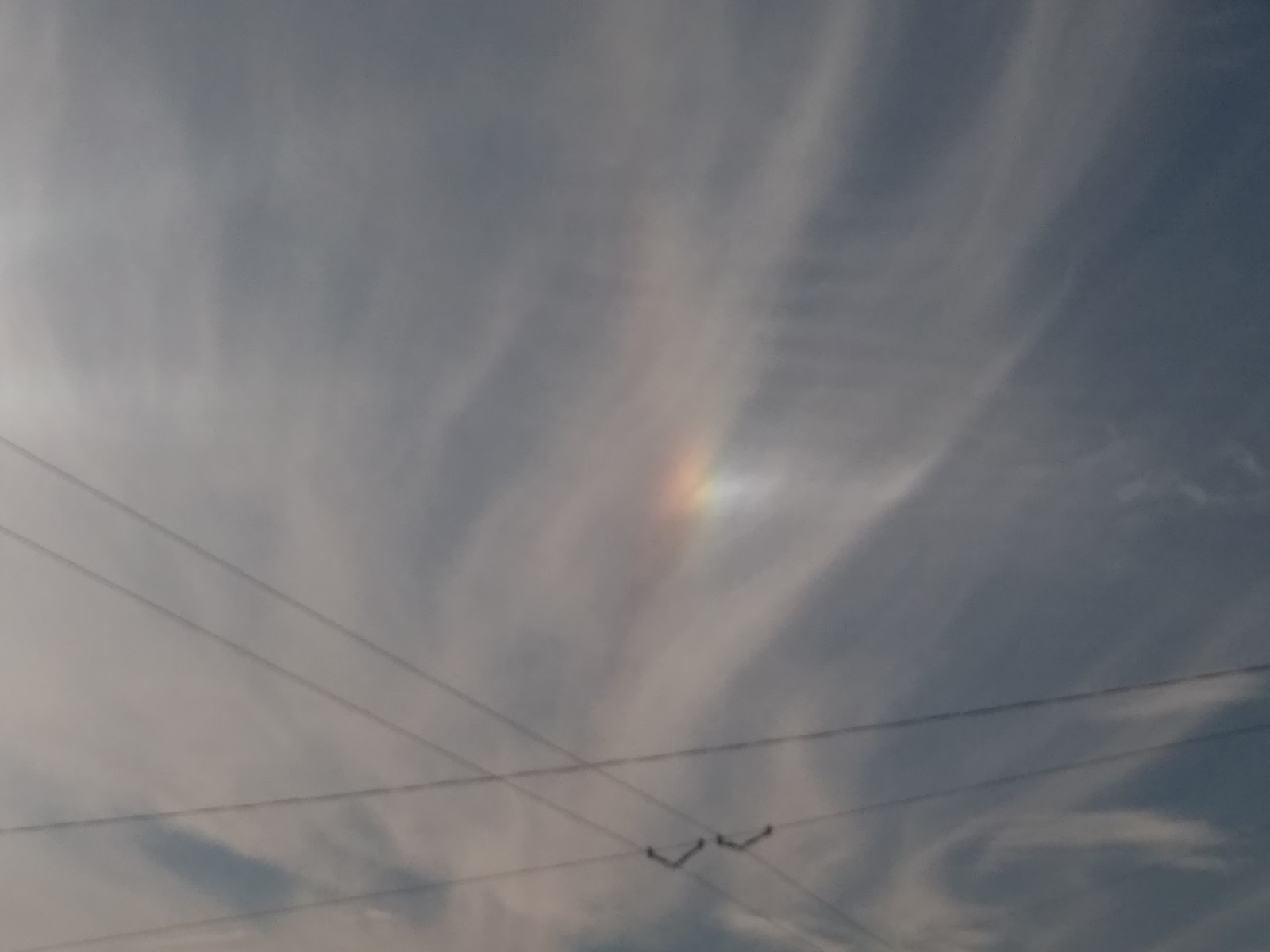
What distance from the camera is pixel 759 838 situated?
23500 millimetres

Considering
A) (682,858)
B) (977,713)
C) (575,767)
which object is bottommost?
(682,858)

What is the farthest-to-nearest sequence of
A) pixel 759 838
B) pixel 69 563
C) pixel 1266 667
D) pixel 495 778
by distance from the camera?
pixel 759 838 < pixel 495 778 < pixel 1266 667 < pixel 69 563

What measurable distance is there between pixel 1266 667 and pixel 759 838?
→ 1390cm

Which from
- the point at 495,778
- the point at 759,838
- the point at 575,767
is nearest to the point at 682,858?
the point at 759,838

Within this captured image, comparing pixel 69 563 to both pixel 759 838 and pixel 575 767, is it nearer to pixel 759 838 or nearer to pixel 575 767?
pixel 575 767

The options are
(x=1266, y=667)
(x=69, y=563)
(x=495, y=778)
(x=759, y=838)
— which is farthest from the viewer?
→ (x=759, y=838)

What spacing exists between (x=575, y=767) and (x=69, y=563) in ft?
44.2

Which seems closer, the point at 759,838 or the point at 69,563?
the point at 69,563

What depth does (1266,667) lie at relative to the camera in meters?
19.6

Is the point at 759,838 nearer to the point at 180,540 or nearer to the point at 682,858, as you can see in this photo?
the point at 682,858

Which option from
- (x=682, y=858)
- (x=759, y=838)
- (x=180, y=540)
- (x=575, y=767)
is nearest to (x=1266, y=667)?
(x=759, y=838)

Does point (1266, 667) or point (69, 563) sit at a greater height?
point (1266, 667)

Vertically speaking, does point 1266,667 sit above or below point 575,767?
above

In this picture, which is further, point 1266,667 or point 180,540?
point 1266,667
